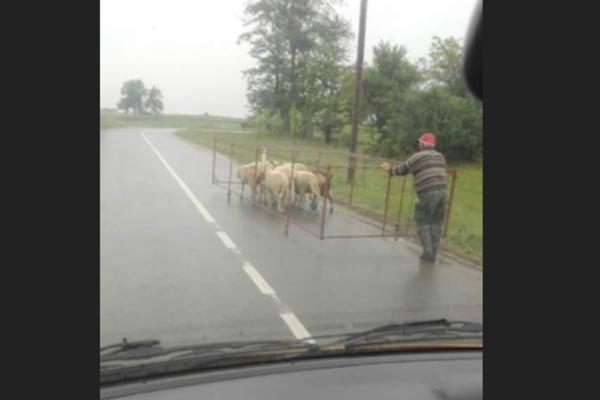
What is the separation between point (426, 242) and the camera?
8.73 metres

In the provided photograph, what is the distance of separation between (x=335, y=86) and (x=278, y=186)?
9.94 m

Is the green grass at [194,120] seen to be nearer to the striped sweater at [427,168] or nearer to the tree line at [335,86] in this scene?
the tree line at [335,86]

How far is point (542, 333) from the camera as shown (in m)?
Result: 1.18

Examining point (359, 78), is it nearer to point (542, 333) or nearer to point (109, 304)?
point (109, 304)


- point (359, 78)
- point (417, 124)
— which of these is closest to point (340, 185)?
point (417, 124)

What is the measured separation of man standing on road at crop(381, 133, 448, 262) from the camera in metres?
8.61

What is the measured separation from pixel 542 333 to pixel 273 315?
4409mm

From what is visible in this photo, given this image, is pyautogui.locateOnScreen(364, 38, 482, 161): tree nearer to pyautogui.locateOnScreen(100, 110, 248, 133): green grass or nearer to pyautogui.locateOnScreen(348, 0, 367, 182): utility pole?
pyautogui.locateOnScreen(348, 0, 367, 182): utility pole

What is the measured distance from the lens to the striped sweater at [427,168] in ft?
28.2

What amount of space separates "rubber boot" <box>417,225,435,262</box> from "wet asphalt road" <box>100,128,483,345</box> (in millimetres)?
217

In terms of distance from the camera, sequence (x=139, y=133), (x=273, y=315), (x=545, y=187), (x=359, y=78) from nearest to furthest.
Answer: (x=545, y=187), (x=273, y=315), (x=359, y=78), (x=139, y=133)

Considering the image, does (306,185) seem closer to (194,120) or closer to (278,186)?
(278,186)

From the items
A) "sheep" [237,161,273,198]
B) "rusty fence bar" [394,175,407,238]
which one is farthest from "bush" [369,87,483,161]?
"sheep" [237,161,273,198]

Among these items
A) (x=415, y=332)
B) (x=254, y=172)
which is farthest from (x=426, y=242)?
(x=415, y=332)
